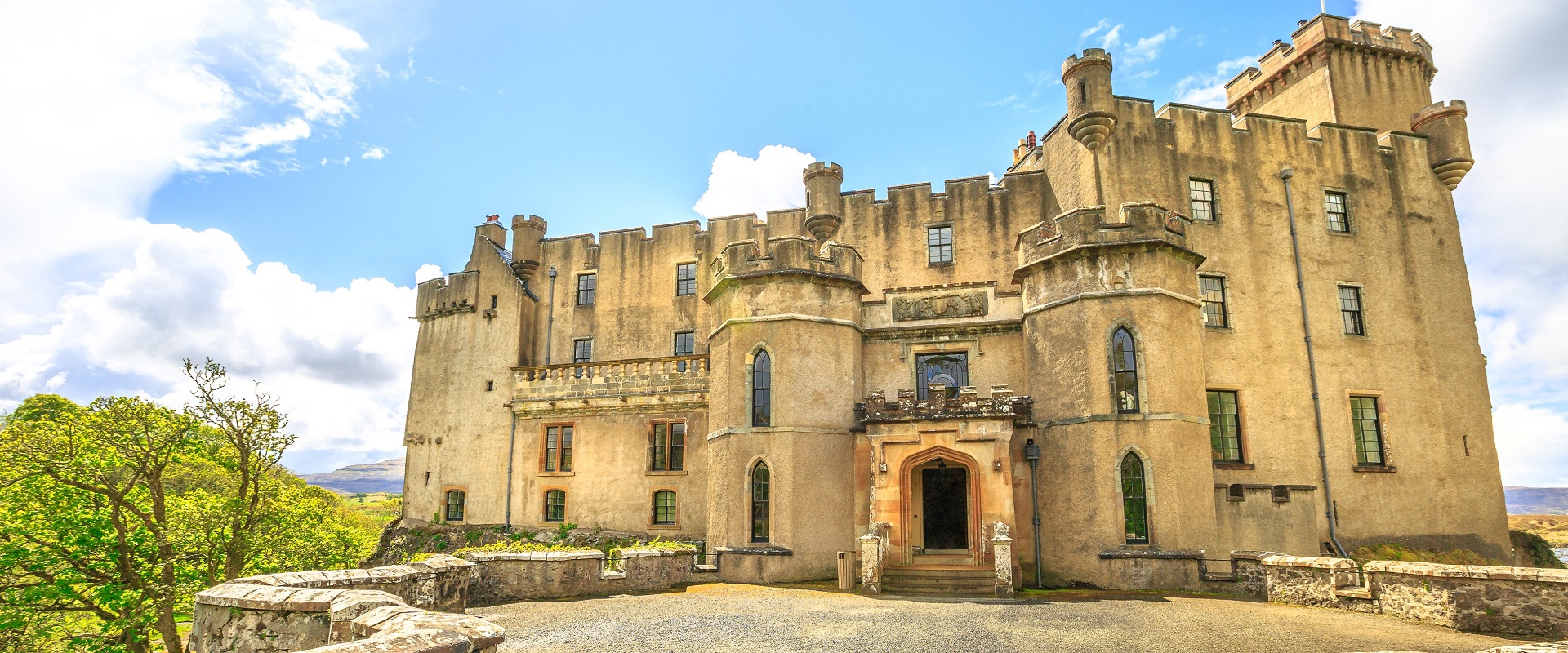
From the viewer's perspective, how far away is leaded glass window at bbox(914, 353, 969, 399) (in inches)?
788

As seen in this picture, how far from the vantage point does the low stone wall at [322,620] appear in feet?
17.8

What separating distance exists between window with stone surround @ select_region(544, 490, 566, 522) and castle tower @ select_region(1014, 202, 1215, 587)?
14622 mm

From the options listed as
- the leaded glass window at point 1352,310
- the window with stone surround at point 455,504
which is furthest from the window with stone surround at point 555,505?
the leaded glass window at point 1352,310

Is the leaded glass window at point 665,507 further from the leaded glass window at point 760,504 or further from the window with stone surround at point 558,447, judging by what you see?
the leaded glass window at point 760,504

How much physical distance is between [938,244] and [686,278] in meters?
8.73

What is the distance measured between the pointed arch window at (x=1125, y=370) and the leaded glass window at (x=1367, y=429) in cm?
825

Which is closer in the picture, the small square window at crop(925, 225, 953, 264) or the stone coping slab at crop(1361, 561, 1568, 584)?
the stone coping slab at crop(1361, 561, 1568, 584)

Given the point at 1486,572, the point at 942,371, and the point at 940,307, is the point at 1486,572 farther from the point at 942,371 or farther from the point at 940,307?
the point at 940,307

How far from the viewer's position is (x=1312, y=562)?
13664mm

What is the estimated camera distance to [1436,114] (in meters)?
23.7

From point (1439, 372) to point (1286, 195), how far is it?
6.29 metres

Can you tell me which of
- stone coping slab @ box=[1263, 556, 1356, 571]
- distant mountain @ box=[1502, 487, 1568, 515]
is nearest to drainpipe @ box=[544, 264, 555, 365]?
stone coping slab @ box=[1263, 556, 1356, 571]

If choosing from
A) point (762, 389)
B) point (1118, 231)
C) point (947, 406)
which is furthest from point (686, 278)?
point (1118, 231)

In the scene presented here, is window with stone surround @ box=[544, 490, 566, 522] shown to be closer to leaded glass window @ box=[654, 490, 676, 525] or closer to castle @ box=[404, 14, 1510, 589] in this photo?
castle @ box=[404, 14, 1510, 589]
